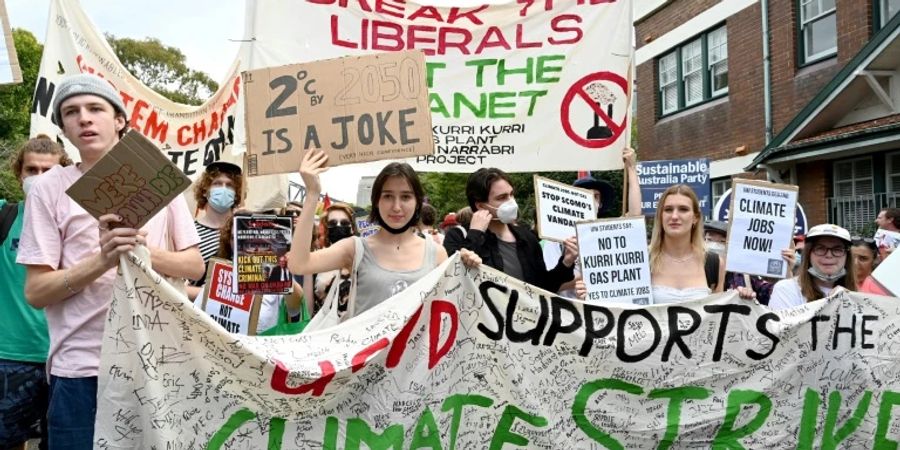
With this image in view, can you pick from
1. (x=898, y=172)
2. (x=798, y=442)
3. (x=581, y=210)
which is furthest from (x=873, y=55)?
(x=798, y=442)

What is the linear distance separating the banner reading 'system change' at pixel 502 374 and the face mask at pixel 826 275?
61cm

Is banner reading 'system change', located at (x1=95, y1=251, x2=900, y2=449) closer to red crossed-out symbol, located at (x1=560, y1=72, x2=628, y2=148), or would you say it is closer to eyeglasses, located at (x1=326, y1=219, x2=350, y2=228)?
red crossed-out symbol, located at (x1=560, y1=72, x2=628, y2=148)

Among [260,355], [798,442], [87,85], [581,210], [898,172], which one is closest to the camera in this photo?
[87,85]

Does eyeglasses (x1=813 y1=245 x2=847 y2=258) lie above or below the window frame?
below

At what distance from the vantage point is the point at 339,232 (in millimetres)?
6273

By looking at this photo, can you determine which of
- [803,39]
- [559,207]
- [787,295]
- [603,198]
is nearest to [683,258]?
[787,295]

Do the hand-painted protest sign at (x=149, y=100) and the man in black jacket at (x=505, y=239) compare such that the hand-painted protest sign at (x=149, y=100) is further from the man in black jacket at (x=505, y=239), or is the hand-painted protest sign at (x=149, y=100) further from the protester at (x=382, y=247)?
the protester at (x=382, y=247)

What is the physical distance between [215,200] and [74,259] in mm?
2204

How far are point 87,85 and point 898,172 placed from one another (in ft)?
39.0

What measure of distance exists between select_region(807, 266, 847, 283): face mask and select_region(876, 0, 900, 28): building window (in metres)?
9.12

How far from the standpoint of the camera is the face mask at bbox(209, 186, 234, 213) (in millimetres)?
5113

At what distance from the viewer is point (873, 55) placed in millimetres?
11203

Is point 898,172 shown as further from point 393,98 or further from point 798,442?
point 393,98

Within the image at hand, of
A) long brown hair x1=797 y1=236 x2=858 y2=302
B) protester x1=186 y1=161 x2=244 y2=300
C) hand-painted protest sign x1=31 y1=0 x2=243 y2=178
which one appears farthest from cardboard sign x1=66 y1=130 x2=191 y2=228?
hand-painted protest sign x1=31 y1=0 x2=243 y2=178
